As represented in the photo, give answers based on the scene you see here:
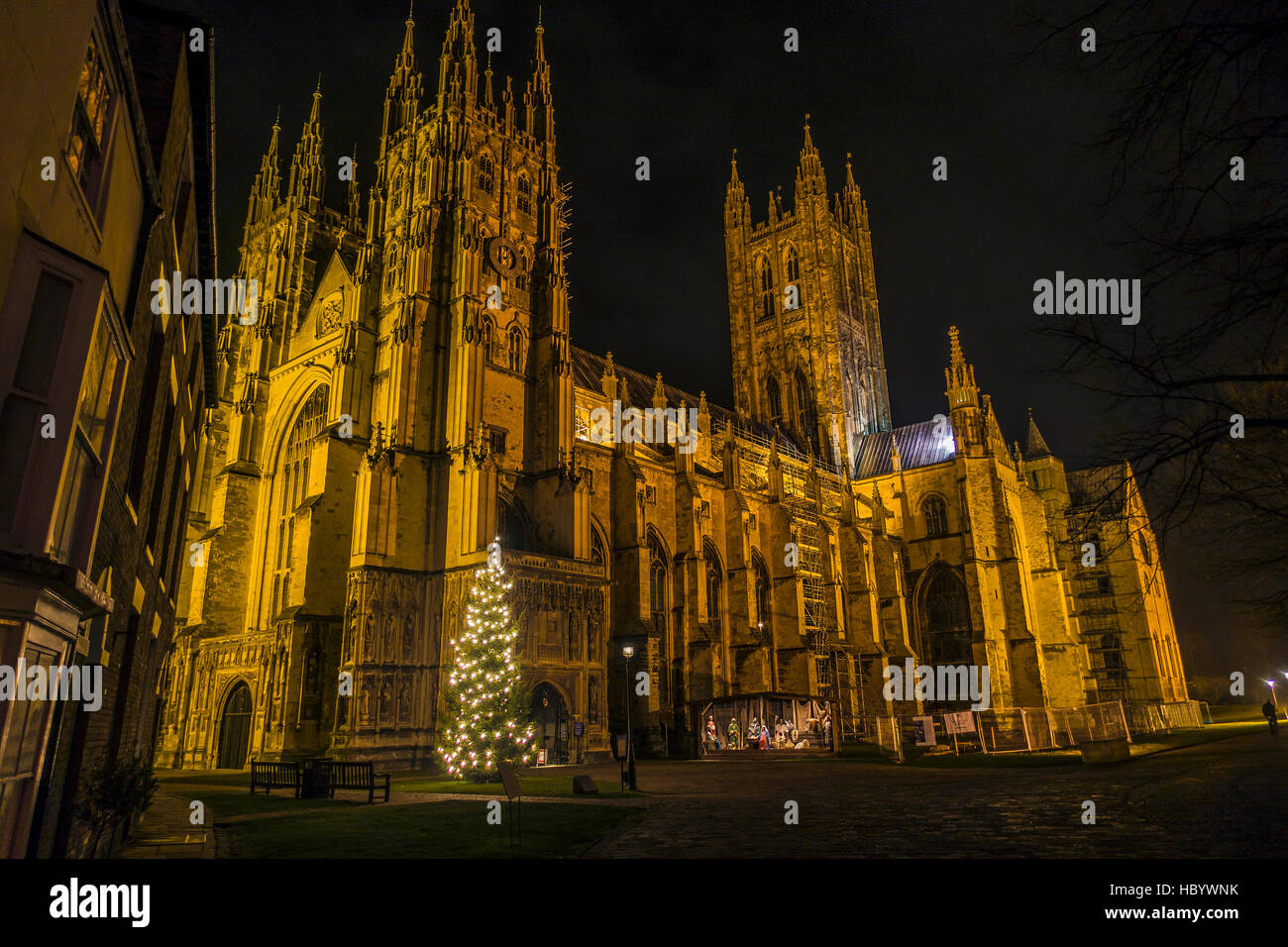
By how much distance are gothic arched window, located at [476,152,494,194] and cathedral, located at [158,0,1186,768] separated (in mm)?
180

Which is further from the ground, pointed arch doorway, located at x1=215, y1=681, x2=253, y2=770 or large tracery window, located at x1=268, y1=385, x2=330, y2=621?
large tracery window, located at x1=268, y1=385, x2=330, y2=621

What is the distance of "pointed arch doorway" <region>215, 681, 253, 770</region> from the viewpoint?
30.7 metres

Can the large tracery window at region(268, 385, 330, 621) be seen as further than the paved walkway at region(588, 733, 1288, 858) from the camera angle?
Yes

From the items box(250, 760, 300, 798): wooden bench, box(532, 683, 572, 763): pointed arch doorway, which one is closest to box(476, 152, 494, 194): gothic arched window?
box(532, 683, 572, 763): pointed arch doorway

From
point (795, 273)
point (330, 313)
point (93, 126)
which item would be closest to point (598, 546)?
point (330, 313)

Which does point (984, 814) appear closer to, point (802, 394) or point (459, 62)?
point (459, 62)

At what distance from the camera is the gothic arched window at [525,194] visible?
37.7 metres

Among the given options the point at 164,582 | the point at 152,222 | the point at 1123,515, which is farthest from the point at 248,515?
the point at 1123,515

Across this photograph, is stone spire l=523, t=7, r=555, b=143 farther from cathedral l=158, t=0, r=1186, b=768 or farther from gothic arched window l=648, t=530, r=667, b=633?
gothic arched window l=648, t=530, r=667, b=633

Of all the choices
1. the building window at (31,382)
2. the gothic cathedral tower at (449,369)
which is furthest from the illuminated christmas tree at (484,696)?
the building window at (31,382)

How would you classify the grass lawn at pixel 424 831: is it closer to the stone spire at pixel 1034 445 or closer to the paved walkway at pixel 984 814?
the paved walkway at pixel 984 814
